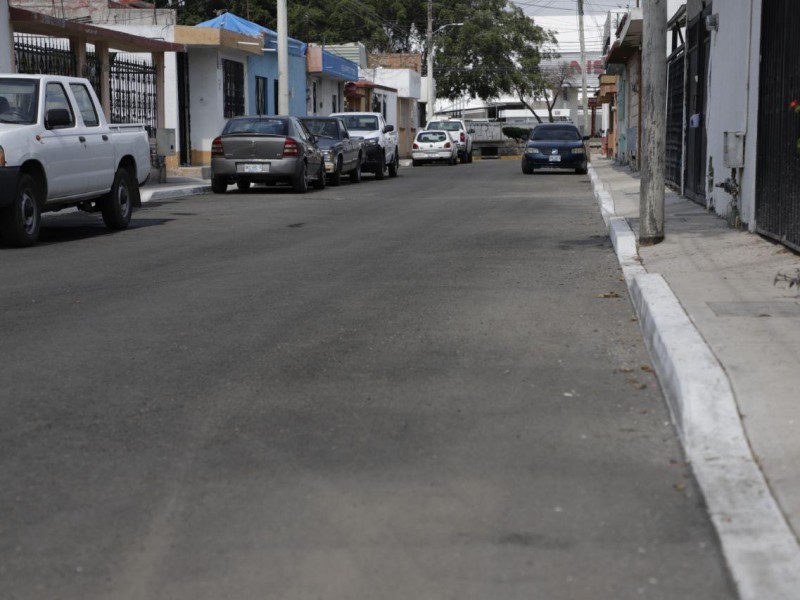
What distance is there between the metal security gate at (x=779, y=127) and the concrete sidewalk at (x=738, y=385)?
518 millimetres

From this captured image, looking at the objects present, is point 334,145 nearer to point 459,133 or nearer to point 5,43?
point 5,43

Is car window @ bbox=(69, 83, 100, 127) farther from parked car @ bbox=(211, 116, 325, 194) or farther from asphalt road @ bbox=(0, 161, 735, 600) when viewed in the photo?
parked car @ bbox=(211, 116, 325, 194)

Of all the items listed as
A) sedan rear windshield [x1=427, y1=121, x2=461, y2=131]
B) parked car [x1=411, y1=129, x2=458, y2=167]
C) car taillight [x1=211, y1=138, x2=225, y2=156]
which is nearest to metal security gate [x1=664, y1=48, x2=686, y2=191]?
car taillight [x1=211, y1=138, x2=225, y2=156]

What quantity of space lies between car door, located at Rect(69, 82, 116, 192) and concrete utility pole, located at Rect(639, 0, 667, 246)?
667 cm

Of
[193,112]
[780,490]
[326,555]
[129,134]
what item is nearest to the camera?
[326,555]

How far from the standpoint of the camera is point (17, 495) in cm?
441

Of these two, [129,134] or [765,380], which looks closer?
[765,380]

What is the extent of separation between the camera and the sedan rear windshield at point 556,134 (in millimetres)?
36406

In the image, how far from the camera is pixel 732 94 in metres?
14.2

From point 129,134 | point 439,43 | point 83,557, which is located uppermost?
point 439,43

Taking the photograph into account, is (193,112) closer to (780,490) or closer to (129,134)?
(129,134)

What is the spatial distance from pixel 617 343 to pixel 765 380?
178 cm

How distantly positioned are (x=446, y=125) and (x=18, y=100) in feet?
137

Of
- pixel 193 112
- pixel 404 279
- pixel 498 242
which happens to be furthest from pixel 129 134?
pixel 193 112
